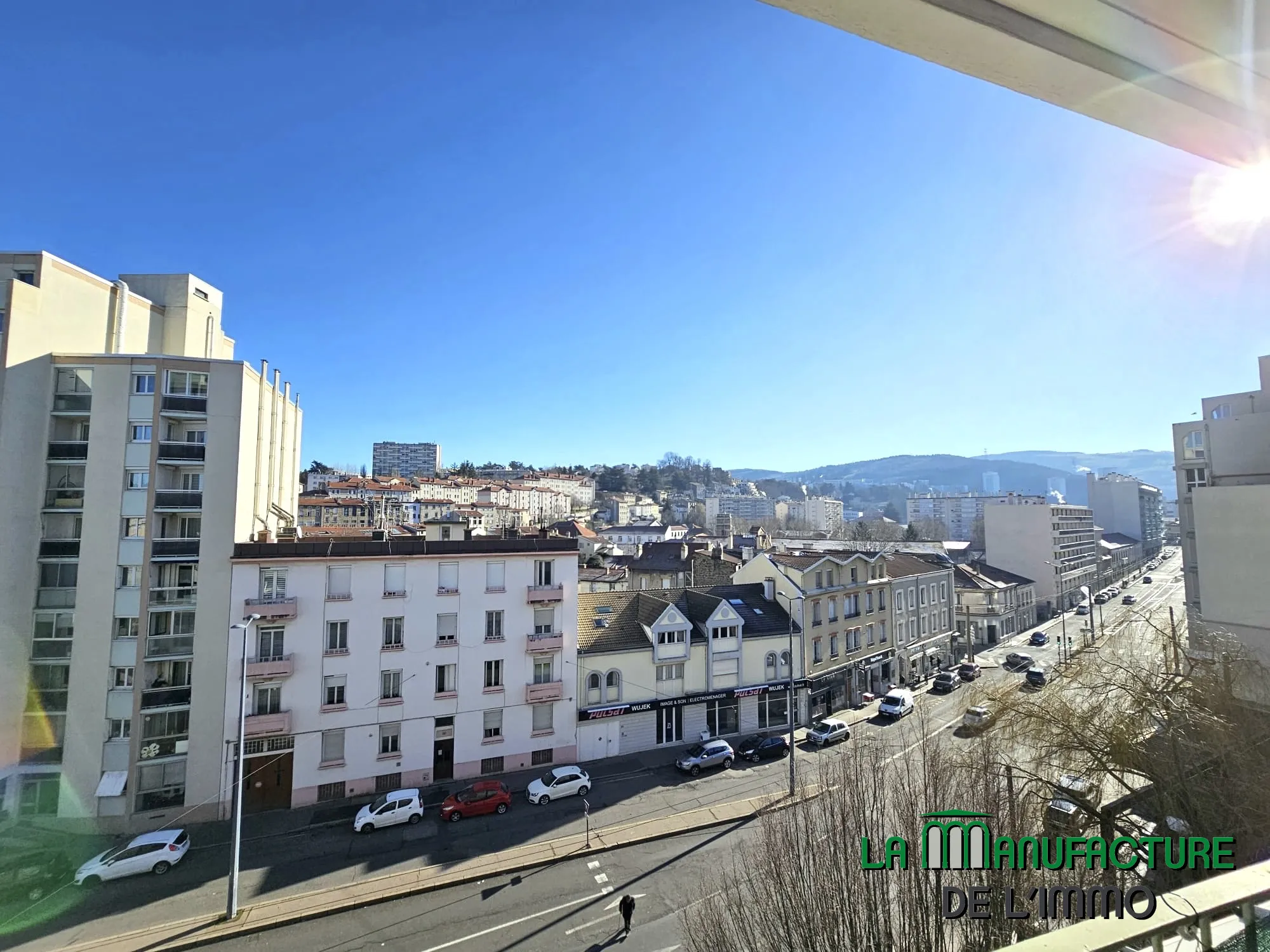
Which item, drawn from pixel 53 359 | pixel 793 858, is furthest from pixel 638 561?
pixel 793 858

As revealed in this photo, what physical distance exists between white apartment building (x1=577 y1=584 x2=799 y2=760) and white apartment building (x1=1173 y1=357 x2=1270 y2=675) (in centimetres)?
1436

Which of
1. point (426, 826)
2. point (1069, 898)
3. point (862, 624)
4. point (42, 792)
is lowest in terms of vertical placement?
point (426, 826)

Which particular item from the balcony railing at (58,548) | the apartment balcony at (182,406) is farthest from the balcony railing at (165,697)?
the apartment balcony at (182,406)

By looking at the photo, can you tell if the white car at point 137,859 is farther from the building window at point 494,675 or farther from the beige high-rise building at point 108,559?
the building window at point 494,675

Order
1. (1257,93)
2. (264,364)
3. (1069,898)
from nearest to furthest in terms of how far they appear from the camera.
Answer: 1. (1257,93)
2. (1069,898)
3. (264,364)

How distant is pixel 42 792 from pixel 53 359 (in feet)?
44.5

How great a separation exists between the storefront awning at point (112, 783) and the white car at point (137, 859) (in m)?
1.86

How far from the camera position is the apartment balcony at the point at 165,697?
18.2 m

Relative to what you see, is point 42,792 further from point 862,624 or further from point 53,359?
point 862,624

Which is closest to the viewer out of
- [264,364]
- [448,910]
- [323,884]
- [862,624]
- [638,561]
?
[448,910]

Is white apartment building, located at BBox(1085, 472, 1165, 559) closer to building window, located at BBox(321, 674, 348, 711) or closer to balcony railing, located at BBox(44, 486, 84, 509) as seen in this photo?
building window, located at BBox(321, 674, 348, 711)

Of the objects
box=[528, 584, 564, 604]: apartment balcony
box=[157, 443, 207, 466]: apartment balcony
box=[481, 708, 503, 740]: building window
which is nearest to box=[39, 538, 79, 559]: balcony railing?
box=[157, 443, 207, 466]: apartment balcony

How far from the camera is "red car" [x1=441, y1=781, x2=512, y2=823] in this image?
59.0 feet

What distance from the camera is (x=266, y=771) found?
18891 millimetres
